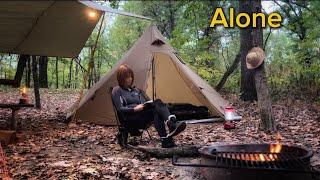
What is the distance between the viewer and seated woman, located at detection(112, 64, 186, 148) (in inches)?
195

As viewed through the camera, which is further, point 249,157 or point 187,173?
point 187,173

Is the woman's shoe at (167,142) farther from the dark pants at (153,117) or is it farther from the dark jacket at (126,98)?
the dark jacket at (126,98)

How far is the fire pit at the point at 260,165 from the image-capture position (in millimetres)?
3029

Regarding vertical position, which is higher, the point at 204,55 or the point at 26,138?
the point at 204,55

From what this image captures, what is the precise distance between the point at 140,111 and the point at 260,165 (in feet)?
7.54

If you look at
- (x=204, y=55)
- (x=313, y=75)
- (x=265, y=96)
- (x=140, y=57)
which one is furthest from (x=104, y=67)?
(x=265, y=96)

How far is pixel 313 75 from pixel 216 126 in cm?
491

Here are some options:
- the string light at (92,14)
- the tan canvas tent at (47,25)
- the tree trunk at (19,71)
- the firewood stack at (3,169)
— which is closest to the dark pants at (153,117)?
the tan canvas tent at (47,25)

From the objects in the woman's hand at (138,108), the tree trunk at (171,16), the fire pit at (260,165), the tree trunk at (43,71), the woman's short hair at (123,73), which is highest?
the tree trunk at (171,16)

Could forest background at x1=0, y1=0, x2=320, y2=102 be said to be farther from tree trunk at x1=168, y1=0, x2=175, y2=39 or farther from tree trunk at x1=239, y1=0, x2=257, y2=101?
tree trunk at x1=239, y1=0, x2=257, y2=101

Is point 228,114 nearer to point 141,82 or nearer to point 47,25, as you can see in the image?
point 141,82

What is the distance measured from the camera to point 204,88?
7.61 m

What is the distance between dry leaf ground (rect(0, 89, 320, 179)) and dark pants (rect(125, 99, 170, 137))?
0.38 metres

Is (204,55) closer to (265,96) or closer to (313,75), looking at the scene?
(313,75)
